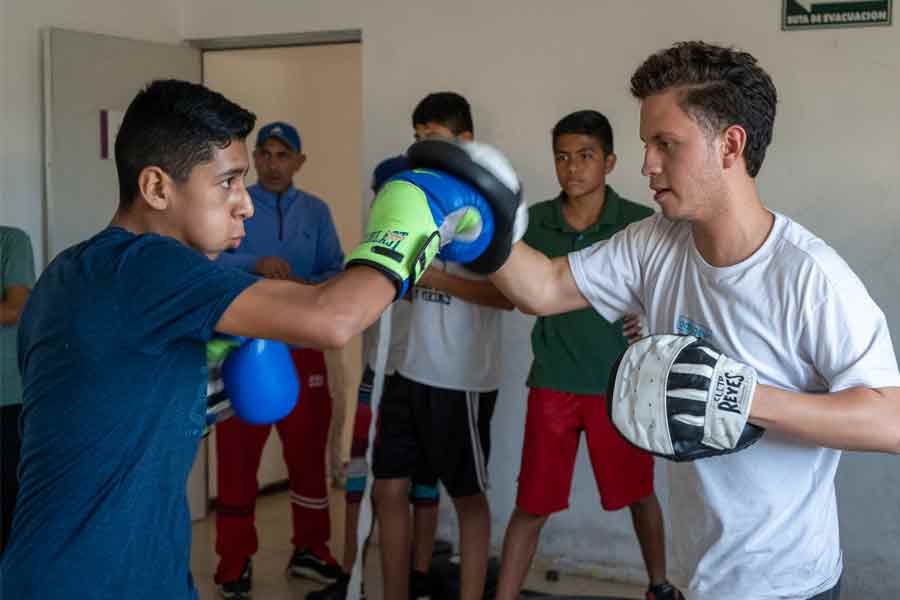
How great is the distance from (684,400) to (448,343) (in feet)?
5.73

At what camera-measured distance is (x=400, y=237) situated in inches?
62.9

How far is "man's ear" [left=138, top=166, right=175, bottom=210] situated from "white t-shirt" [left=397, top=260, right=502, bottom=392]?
174 cm

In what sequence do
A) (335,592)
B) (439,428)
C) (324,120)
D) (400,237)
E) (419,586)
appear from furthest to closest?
(324,120) → (335,592) → (419,586) → (439,428) → (400,237)

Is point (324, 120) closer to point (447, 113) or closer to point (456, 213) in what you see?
point (447, 113)

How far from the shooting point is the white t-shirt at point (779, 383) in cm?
180

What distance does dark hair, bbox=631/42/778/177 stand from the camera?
2.00 meters

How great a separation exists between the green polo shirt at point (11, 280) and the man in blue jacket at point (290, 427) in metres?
0.71

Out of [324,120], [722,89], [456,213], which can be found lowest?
[456,213]

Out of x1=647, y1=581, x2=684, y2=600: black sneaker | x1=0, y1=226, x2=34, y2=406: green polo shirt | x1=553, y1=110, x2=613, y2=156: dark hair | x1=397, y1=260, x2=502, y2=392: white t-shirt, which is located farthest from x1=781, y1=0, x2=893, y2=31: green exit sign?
x1=0, y1=226, x2=34, y2=406: green polo shirt

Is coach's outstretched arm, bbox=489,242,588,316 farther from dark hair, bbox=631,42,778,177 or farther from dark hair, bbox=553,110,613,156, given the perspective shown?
dark hair, bbox=553,110,613,156

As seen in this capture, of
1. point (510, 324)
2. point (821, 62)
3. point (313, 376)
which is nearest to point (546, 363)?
point (510, 324)

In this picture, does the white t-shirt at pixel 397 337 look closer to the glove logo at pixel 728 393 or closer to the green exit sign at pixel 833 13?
the green exit sign at pixel 833 13

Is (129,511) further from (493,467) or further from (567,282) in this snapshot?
(493,467)

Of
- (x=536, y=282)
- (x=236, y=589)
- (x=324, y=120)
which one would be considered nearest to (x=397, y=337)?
(x=236, y=589)
